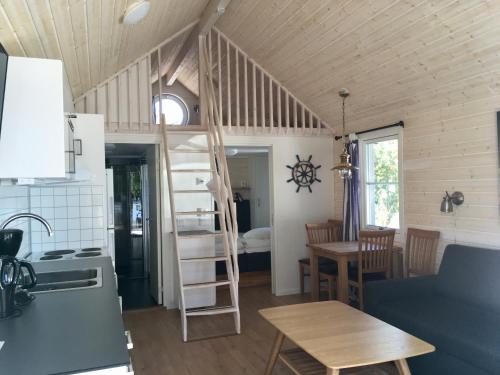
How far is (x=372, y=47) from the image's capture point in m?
3.98

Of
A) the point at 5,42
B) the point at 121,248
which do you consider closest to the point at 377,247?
the point at 5,42

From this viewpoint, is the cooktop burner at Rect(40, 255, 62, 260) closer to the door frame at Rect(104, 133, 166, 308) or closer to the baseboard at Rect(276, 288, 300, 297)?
the door frame at Rect(104, 133, 166, 308)

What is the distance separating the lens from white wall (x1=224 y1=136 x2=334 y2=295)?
573 cm

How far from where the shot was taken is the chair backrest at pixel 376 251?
4430mm

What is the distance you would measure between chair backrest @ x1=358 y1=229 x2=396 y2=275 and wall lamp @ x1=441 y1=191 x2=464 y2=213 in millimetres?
675

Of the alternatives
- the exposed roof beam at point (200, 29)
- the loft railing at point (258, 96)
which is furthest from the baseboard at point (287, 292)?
the exposed roof beam at point (200, 29)

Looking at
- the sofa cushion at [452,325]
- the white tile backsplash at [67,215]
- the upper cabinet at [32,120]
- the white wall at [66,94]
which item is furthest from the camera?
the white tile backsplash at [67,215]

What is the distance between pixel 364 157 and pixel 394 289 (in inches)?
83.6

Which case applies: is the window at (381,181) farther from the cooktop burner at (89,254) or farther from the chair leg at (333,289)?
the cooktop burner at (89,254)

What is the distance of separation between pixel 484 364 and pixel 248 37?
13.8 feet

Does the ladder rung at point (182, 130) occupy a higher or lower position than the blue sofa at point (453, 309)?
higher

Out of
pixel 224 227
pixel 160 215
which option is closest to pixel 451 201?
pixel 224 227

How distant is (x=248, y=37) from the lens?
523 centimetres

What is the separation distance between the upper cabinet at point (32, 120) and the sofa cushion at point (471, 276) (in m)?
3.17
